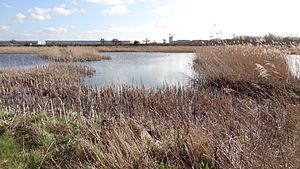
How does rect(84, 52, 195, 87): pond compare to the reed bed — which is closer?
the reed bed

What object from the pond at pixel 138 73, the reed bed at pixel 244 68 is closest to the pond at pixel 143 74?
the pond at pixel 138 73

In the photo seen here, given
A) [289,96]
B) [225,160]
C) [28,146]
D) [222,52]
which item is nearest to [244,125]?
[225,160]

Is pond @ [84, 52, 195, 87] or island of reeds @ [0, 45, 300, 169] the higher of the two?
island of reeds @ [0, 45, 300, 169]

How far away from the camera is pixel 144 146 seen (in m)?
4.57

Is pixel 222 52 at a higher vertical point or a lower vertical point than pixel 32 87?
higher

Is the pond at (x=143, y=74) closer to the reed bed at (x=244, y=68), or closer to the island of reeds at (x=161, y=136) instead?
the reed bed at (x=244, y=68)

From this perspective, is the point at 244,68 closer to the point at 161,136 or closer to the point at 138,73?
the point at 138,73

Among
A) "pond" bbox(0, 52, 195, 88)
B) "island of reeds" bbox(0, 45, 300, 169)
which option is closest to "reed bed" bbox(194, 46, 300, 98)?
"island of reeds" bbox(0, 45, 300, 169)

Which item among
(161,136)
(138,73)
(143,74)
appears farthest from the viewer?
(138,73)

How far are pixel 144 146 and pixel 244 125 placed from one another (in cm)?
137

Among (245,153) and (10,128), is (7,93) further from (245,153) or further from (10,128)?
(245,153)

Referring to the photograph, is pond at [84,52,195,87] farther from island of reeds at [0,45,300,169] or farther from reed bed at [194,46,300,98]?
island of reeds at [0,45,300,169]

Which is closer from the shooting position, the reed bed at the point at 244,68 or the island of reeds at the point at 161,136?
the island of reeds at the point at 161,136

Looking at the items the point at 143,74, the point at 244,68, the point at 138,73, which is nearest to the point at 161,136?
the point at 244,68
